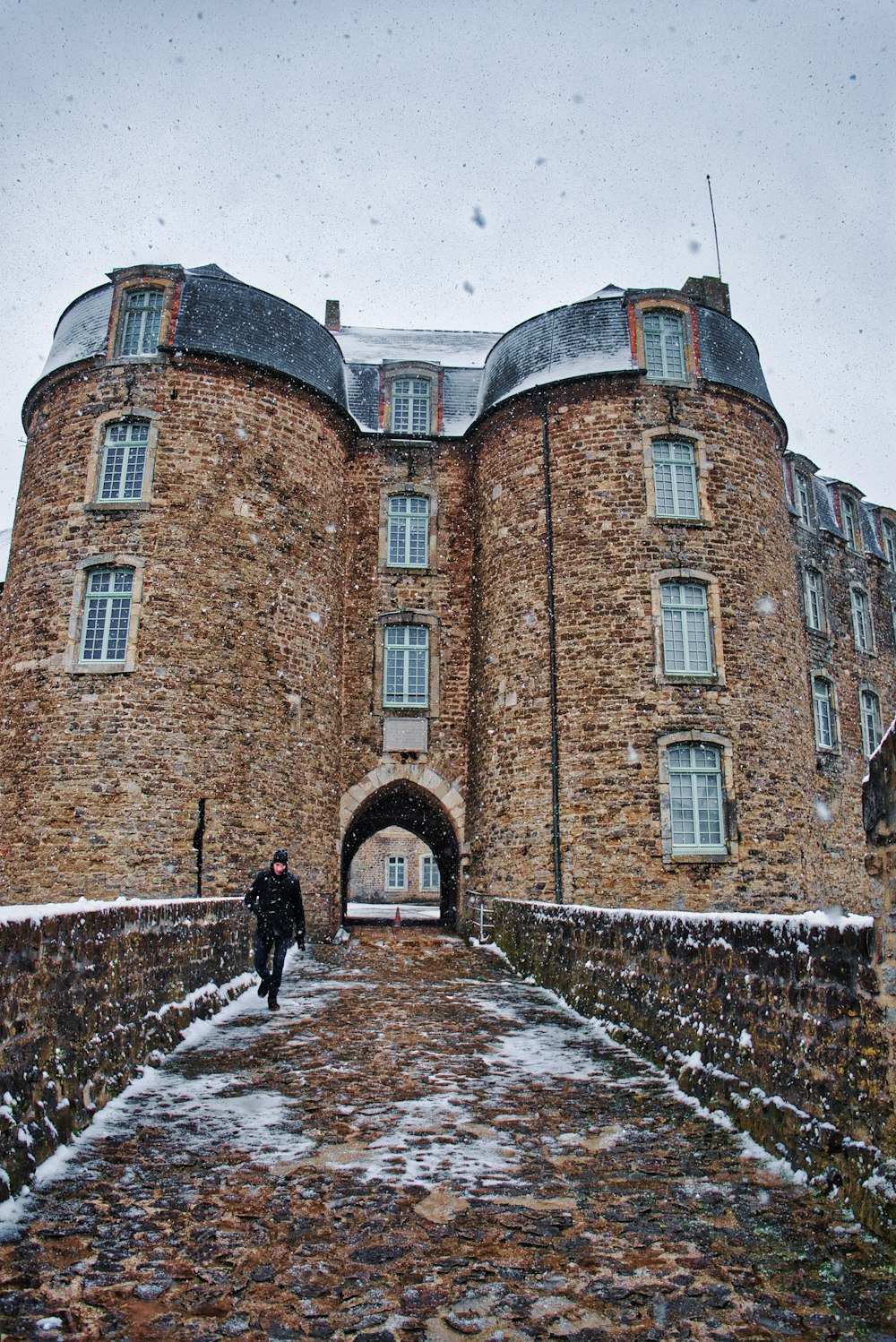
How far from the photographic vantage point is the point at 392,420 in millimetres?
18609

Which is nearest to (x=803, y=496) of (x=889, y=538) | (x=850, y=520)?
(x=850, y=520)

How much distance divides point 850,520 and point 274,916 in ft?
63.5

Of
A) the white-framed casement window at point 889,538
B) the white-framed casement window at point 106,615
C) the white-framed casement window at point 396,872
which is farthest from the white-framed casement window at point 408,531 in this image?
the white-framed casement window at point 396,872

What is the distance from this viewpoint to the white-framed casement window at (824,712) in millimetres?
19281

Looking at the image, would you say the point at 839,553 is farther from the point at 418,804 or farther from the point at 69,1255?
the point at 69,1255

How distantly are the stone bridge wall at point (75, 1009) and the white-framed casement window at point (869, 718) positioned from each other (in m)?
17.7

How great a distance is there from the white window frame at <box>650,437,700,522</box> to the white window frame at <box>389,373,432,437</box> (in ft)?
16.7

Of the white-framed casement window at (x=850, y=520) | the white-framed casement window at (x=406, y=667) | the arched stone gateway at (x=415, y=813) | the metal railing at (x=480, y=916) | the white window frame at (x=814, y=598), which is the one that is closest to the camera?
the metal railing at (x=480, y=916)

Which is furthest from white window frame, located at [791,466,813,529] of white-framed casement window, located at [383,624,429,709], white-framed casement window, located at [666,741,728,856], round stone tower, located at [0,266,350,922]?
round stone tower, located at [0,266,350,922]

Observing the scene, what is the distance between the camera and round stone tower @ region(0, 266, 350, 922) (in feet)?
44.8

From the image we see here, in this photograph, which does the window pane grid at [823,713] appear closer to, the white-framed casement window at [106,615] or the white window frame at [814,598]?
the white window frame at [814,598]

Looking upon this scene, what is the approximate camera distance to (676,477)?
51.1 ft

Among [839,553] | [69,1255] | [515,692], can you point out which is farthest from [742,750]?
[69,1255]

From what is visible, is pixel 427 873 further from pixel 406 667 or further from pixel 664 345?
pixel 664 345
